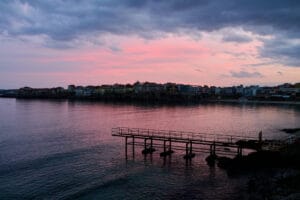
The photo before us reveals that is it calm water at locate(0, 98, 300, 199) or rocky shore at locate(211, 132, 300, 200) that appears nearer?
rocky shore at locate(211, 132, 300, 200)

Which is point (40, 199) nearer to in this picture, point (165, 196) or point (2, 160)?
point (165, 196)

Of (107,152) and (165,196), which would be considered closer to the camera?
(165,196)

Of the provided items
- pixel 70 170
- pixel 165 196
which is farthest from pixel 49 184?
pixel 165 196

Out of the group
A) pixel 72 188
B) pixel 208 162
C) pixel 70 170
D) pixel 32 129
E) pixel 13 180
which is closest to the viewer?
pixel 72 188

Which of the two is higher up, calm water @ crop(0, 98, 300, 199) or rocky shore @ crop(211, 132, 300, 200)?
rocky shore @ crop(211, 132, 300, 200)

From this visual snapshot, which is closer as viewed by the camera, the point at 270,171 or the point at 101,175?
the point at 270,171

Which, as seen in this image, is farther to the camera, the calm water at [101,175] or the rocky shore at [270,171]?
the calm water at [101,175]

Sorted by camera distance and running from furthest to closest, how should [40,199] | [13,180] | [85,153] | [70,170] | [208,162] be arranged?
[85,153]
[208,162]
[70,170]
[13,180]
[40,199]

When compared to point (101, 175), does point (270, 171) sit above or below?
above

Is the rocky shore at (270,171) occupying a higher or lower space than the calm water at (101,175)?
higher

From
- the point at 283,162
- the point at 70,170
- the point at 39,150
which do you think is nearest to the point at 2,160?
the point at 39,150

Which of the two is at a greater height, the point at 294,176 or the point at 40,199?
the point at 294,176

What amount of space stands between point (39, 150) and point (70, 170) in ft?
46.0

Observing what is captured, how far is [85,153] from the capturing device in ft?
159
